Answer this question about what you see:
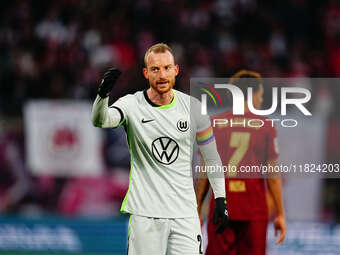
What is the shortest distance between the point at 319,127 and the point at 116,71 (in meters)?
5.01

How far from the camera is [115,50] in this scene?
12.4 meters

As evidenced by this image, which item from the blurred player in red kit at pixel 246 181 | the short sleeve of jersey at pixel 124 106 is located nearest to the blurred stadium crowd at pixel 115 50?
the blurred player in red kit at pixel 246 181

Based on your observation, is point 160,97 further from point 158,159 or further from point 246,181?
point 246,181

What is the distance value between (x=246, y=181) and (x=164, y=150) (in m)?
1.27

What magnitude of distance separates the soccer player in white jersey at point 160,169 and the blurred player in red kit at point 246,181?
0.93 meters

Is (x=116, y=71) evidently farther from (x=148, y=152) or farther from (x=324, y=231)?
(x=324, y=231)

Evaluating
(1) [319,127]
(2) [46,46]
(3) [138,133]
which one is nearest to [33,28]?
(2) [46,46]

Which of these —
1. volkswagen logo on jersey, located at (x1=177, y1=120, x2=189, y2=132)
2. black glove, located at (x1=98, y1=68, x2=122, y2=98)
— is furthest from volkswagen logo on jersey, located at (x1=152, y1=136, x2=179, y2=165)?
black glove, located at (x1=98, y1=68, x2=122, y2=98)

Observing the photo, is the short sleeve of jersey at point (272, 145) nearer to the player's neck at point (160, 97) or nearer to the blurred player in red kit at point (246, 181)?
the blurred player in red kit at point (246, 181)

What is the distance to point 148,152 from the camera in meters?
5.06

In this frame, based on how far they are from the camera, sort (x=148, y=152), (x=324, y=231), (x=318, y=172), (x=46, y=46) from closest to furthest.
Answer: (x=148, y=152)
(x=318, y=172)
(x=324, y=231)
(x=46, y=46)

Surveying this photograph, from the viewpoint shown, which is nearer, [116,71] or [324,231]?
[116,71]

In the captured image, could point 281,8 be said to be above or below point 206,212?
above

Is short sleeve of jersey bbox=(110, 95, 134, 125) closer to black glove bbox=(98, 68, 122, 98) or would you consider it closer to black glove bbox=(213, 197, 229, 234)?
black glove bbox=(98, 68, 122, 98)
